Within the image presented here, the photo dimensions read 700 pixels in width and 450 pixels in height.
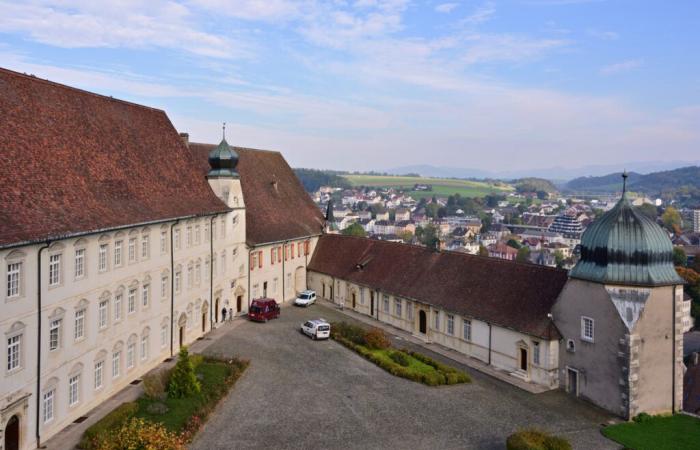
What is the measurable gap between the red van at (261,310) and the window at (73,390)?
69.9ft

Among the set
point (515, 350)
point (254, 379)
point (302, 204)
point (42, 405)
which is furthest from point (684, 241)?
point (42, 405)

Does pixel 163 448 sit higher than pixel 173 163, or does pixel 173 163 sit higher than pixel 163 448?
pixel 173 163

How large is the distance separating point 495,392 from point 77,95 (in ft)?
94.4

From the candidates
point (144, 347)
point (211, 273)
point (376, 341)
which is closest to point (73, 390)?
point (144, 347)

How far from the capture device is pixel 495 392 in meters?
33.8

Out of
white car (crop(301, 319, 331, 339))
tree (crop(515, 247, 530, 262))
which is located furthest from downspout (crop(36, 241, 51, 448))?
tree (crop(515, 247, 530, 262))

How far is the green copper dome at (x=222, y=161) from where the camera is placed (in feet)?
157

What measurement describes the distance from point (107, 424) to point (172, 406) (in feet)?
13.6

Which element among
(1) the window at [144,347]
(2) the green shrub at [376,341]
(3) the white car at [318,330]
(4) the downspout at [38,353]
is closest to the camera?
(4) the downspout at [38,353]

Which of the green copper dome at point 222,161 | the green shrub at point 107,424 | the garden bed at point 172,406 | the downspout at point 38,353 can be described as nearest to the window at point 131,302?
the garden bed at point 172,406

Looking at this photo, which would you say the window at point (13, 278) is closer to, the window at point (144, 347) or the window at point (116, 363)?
the window at point (116, 363)

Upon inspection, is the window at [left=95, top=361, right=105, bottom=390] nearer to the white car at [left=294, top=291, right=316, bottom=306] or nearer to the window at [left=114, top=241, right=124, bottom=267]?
the window at [left=114, top=241, right=124, bottom=267]

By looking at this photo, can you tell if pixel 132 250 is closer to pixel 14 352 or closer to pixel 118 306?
pixel 118 306

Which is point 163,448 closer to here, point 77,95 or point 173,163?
point 77,95
